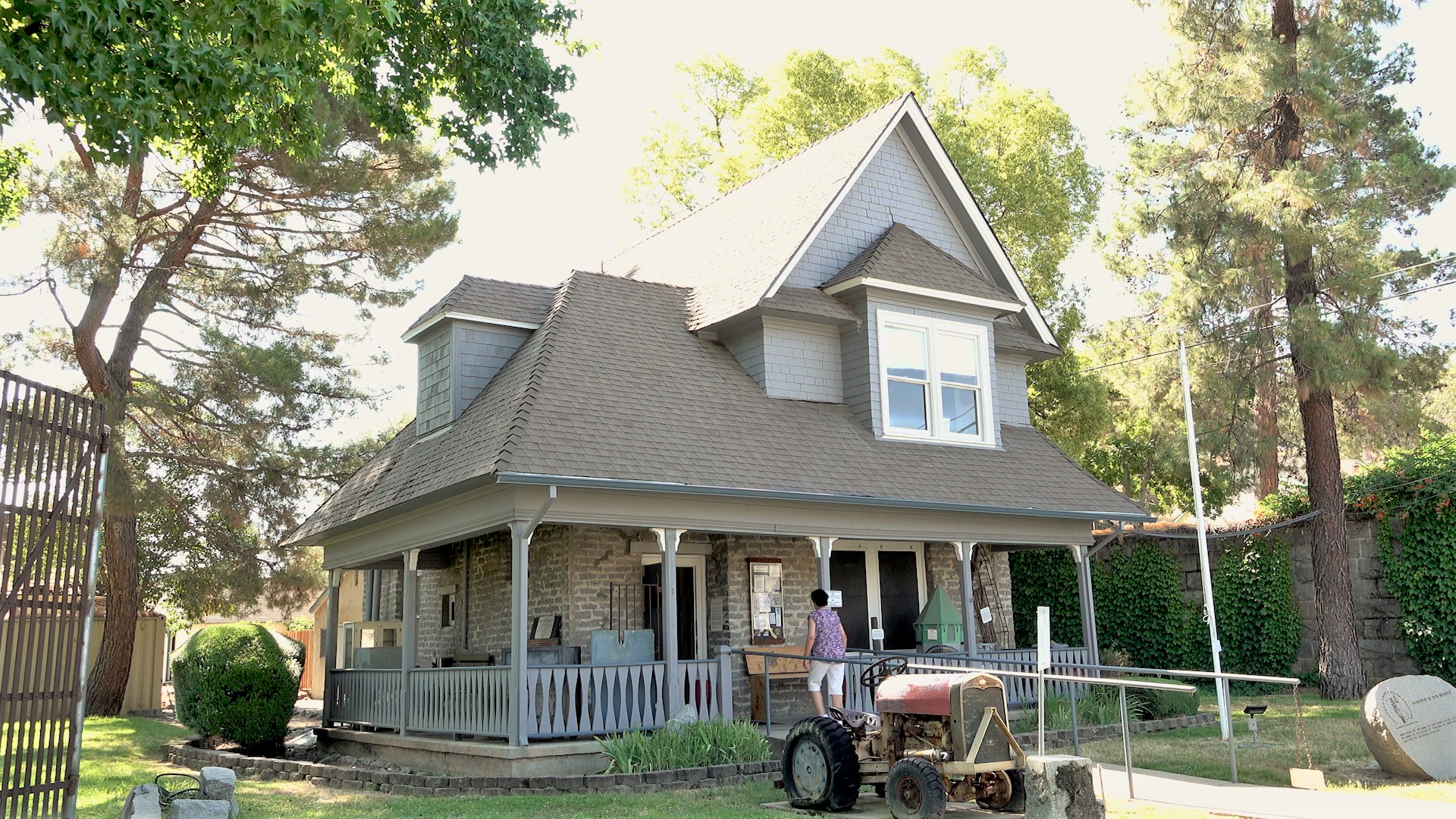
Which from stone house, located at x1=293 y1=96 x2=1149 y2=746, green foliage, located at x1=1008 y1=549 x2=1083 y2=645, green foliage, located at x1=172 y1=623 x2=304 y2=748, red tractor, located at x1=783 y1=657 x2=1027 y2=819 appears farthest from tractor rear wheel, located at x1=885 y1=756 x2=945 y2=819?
green foliage, located at x1=1008 y1=549 x2=1083 y2=645

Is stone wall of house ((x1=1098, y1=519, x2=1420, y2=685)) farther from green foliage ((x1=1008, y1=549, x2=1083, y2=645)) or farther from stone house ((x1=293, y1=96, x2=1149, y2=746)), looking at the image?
stone house ((x1=293, y1=96, x2=1149, y2=746))

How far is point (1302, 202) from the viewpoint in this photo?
18.7m

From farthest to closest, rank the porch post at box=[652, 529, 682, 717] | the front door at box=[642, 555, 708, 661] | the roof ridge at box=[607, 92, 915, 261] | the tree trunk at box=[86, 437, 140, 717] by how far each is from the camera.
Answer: the tree trunk at box=[86, 437, 140, 717] < the roof ridge at box=[607, 92, 915, 261] < the front door at box=[642, 555, 708, 661] < the porch post at box=[652, 529, 682, 717]

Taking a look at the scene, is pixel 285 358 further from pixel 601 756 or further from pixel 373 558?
pixel 601 756

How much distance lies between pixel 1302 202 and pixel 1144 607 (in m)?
8.49

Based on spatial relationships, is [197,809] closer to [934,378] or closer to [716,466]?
[716,466]

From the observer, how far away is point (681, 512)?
13875mm

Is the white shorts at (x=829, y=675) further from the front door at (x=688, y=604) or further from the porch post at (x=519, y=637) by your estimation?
the front door at (x=688, y=604)

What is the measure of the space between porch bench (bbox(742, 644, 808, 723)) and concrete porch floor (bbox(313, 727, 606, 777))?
129 inches

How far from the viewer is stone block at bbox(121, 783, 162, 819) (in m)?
8.64

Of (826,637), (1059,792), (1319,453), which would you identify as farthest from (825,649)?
(1319,453)

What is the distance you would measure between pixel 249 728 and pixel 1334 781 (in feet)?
44.2

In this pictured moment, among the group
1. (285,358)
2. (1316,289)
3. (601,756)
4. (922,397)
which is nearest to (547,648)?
(601,756)

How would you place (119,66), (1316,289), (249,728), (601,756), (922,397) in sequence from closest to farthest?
(119,66) → (601,756) → (249,728) → (922,397) → (1316,289)
